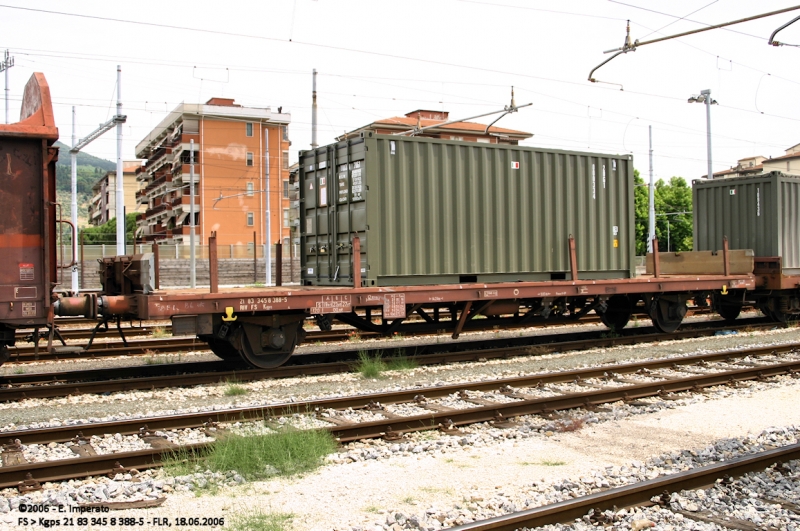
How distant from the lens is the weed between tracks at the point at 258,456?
5.73m

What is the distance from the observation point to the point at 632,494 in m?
4.86

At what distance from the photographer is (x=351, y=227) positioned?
37.2 feet

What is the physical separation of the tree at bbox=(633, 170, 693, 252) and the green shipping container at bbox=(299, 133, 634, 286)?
58.9 m

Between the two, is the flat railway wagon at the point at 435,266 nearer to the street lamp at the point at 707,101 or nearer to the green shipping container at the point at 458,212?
the green shipping container at the point at 458,212

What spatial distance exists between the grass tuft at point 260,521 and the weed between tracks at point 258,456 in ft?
3.26

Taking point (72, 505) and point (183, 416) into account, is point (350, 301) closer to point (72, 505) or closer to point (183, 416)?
point (183, 416)

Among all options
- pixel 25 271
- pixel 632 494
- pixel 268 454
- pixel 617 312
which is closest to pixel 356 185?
pixel 25 271

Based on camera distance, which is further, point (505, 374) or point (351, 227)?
point (351, 227)

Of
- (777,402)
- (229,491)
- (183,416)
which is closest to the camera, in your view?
(229,491)

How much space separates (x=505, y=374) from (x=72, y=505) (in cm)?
669

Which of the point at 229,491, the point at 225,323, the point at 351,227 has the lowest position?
the point at 229,491

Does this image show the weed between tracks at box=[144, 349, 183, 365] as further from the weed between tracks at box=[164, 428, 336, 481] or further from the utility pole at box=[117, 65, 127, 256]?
the utility pole at box=[117, 65, 127, 256]

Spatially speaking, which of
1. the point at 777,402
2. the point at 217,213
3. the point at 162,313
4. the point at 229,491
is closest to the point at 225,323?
the point at 162,313

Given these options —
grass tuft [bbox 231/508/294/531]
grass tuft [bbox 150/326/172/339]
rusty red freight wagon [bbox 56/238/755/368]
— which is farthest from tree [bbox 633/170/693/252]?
grass tuft [bbox 231/508/294/531]
